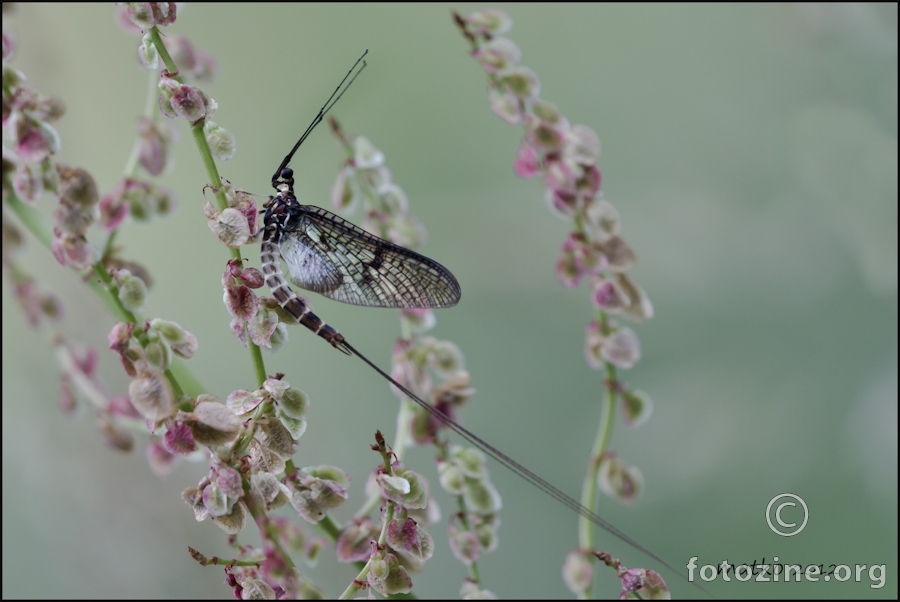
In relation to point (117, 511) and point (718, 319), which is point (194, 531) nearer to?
point (117, 511)

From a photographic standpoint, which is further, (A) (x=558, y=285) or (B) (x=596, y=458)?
(A) (x=558, y=285)

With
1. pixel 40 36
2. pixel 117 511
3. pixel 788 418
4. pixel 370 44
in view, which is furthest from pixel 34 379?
pixel 788 418

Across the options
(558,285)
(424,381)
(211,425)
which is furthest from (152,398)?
(558,285)

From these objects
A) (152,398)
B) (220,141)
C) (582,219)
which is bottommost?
(152,398)

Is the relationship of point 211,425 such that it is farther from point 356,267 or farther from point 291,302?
point 356,267

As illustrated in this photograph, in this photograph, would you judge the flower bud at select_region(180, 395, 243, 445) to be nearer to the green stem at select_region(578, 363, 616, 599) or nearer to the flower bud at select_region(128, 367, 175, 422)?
the flower bud at select_region(128, 367, 175, 422)

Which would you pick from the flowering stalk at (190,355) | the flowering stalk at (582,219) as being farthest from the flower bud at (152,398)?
the flowering stalk at (582,219)

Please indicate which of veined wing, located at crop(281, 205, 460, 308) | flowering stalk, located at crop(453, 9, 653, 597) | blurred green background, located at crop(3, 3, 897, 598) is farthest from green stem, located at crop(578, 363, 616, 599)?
blurred green background, located at crop(3, 3, 897, 598)

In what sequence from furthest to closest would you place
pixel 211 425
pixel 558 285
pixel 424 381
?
1. pixel 558 285
2. pixel 424 381
3. pixel 211 425
